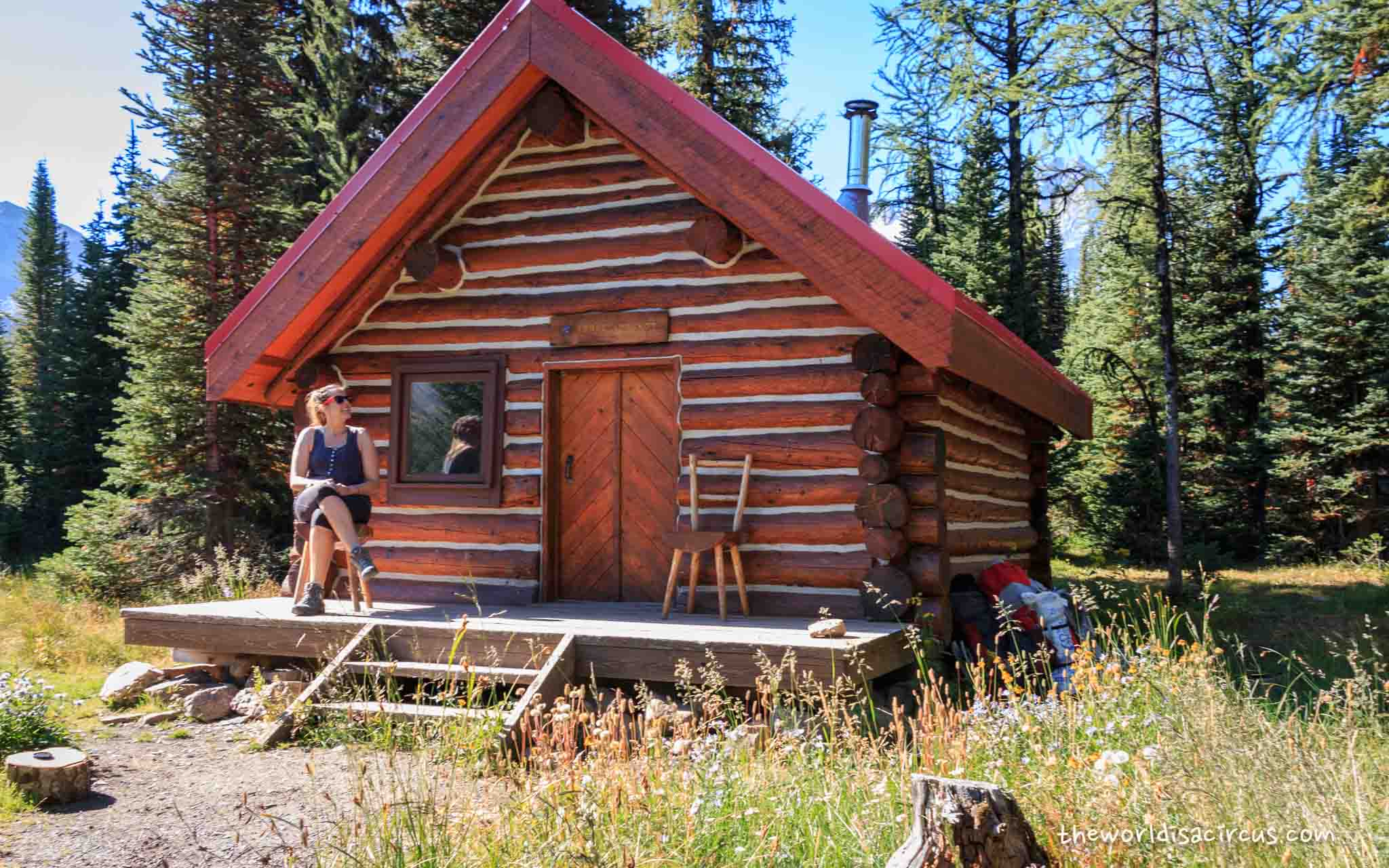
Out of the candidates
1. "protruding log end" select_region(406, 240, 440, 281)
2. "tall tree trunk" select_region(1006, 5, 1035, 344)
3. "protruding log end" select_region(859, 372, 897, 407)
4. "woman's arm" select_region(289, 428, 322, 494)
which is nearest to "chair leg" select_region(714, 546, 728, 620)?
"protruding log end" select_region(859, 372, 897, 407)

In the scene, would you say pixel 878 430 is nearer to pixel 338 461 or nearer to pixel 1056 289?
pixel 338 461

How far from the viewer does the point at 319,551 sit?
311 inches

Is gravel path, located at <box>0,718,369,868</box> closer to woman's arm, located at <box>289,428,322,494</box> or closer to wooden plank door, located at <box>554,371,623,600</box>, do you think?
woman's arm, located at <box>289,428,322,494</box>

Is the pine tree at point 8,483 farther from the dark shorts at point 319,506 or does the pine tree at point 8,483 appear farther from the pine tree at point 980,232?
the pine tree at point 980,232

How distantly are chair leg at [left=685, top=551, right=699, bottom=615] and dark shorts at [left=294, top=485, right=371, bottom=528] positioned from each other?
8.54 ft

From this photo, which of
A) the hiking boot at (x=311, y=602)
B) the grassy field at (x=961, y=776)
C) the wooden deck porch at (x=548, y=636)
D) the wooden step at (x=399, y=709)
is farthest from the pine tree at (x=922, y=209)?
the grassy field at (x=961, y=776)

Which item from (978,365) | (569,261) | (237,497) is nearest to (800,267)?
(978,365)

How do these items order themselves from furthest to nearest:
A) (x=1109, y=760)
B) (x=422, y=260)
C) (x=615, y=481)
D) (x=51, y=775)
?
1. (x=422, y=260)
2. (x=615, y=481)
3. (x=51, y=775)
4. (x=1109, y=760)

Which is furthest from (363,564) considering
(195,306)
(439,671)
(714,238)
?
(195,306)

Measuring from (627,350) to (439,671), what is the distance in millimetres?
3130

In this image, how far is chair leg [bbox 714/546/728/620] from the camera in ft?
24.7

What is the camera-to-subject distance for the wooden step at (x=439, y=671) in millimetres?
6547

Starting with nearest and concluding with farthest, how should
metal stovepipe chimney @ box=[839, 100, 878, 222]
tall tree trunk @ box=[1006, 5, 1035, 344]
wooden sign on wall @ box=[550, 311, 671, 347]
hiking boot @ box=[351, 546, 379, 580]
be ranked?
hiking boot @ box=[351, 546, 379, 580], wooden sign on wall @ box=[550, 311, 671, 347], metal stovepipe chimney @ box=[839, 100, 878, 222], tall tree trunk @ box=[1006, 5, 1035, 344]

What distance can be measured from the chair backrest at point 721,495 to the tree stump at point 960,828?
4.73 metres
